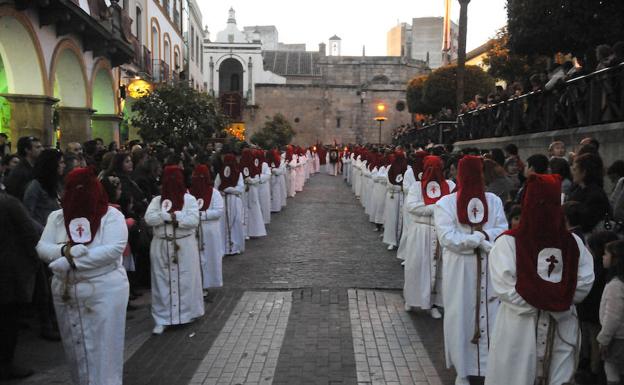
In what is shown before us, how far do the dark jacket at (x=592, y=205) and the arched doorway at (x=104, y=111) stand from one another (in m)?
17.3

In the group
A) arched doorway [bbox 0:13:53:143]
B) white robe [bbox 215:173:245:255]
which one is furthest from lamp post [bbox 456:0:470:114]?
arched doorway [bbox 0:13:53:143]

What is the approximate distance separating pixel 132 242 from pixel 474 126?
13.5m

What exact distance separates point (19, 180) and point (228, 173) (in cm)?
473

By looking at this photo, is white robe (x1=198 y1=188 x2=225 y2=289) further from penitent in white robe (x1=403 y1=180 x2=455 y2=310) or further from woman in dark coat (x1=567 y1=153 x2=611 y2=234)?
woman in dark coat (x1=567 y1=153 x2=611 y2=234)

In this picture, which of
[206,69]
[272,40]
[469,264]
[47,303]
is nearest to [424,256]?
[469,264]

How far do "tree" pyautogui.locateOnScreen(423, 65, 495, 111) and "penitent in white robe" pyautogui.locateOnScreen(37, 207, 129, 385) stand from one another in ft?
80.8

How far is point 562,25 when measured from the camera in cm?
1434

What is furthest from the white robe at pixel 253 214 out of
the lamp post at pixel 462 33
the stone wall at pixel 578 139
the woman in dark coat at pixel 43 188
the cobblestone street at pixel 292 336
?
the lamp post at pixel 462 33

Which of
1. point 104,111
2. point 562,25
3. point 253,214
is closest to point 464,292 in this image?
point 253,214

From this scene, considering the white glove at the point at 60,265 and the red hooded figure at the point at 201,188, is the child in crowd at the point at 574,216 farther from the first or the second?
the red hooded figure at the point at 201,188

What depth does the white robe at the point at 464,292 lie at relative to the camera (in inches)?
214

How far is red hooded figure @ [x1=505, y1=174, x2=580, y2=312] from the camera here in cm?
396

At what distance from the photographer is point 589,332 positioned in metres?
5.29

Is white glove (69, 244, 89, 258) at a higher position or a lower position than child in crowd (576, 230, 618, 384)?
higher
